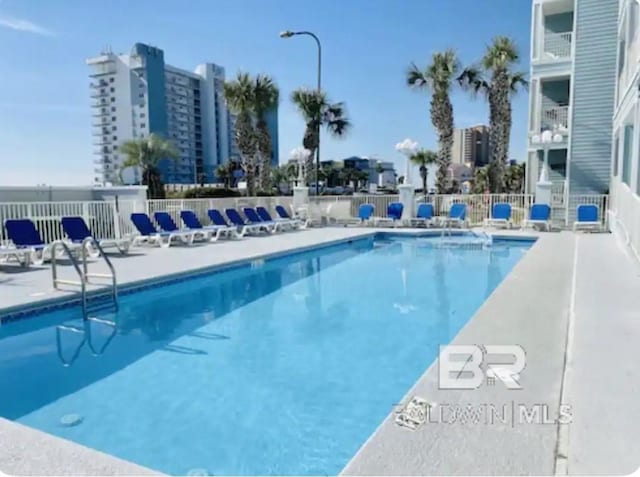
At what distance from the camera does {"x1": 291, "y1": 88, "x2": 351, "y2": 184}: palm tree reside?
71.6ft

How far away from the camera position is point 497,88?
1969 centimetres

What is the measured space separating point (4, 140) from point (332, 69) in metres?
17.0

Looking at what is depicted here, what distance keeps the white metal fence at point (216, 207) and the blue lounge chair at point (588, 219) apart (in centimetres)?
122

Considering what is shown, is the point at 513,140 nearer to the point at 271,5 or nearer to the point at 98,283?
the point at 271,5

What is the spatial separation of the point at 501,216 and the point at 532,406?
12.9 m

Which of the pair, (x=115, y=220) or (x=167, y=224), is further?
(x=167, y=224)

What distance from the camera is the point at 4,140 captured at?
963 inches

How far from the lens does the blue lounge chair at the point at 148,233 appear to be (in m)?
11.1

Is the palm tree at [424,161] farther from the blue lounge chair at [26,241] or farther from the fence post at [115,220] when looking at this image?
the blue lounge chair at [26,241]

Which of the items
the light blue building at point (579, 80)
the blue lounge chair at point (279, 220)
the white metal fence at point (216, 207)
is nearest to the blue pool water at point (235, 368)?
the white metal fence at point (216, 207)

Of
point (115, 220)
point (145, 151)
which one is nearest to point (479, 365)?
point (115, 220)

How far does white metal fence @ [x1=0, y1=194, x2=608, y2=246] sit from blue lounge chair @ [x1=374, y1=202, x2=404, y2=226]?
86 cm

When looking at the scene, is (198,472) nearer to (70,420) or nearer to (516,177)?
(70,420)

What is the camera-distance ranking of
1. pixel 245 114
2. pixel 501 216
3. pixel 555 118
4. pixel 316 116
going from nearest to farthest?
pixel 501 216
pixel 555 118
pixel 316 116
pixel 245 114
